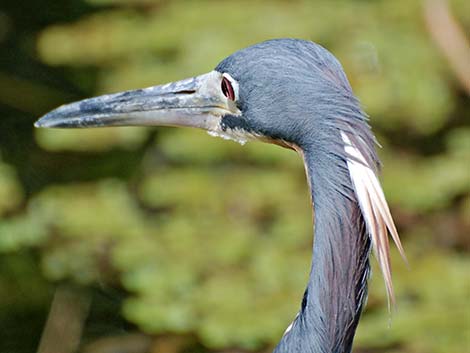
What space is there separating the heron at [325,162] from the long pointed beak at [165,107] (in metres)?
0.08

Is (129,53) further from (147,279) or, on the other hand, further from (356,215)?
(356,215)

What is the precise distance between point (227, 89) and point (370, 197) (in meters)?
0.58

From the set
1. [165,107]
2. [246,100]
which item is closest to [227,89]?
[246,100]

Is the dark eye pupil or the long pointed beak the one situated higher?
the dark eye pupil

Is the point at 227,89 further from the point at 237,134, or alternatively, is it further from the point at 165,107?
the point at 165,107

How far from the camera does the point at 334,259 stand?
8.27 ft

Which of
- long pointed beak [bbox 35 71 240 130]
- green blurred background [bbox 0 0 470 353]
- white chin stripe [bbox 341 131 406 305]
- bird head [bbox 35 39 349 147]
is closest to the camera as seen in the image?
white chin stripe [bbox 341 131 406 305]

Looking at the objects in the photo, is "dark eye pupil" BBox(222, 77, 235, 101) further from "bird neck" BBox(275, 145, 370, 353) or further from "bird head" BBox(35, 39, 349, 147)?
"bird neck" BBox(275, 145, 370, 353)

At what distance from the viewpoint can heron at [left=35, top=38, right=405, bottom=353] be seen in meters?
2.51

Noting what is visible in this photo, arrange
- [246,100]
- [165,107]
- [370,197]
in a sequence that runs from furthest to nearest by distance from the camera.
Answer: [165,107] < [246,100] < [370,197]

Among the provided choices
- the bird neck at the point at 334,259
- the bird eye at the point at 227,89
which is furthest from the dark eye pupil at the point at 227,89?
the bird neck at the point at 334,259

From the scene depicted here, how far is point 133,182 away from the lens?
5125 mm

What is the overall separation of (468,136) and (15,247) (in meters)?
2.03

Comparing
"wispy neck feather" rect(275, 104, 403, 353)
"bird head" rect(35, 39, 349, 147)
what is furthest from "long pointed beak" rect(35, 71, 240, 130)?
"wispy neck feather" rect(275, 104, 403, 353)
